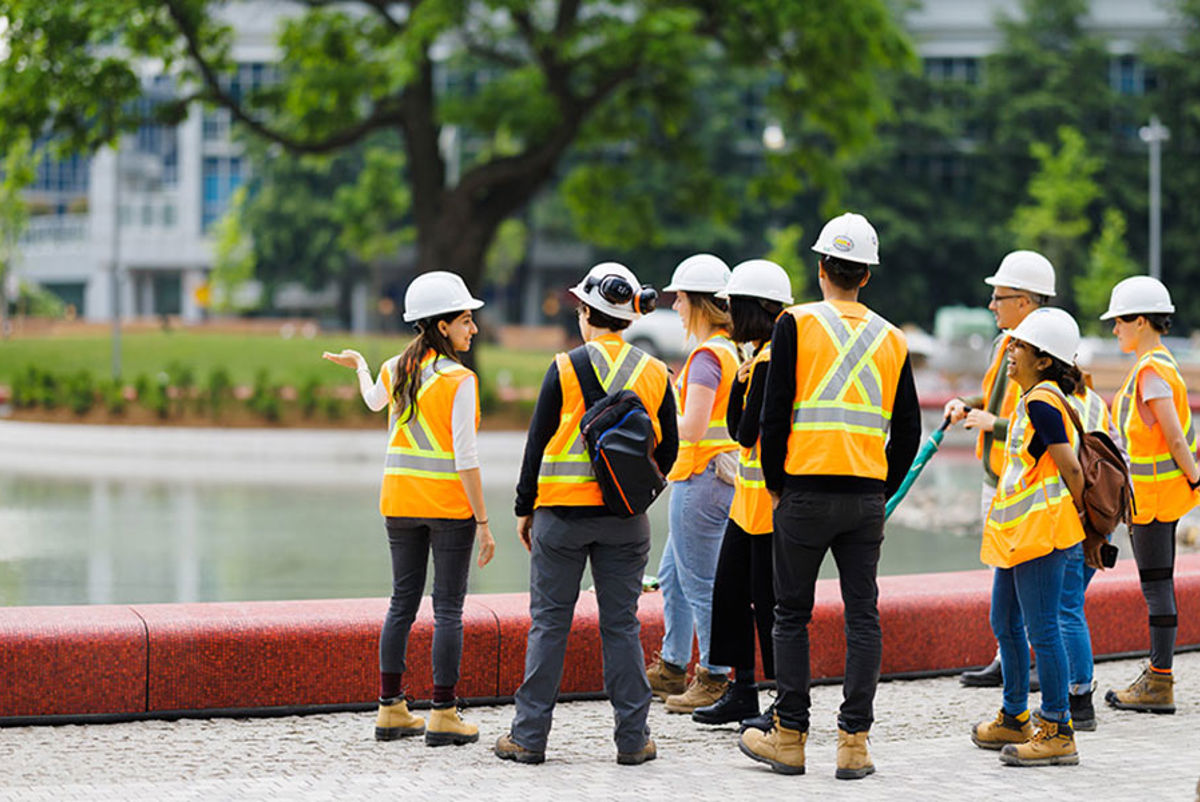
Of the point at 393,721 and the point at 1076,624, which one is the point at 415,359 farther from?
the point at 1076,624

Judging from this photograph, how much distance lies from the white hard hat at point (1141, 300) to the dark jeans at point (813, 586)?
1934 mm

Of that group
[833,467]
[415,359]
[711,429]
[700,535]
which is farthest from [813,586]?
[415,359]

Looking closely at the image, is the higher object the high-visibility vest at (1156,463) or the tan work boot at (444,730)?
the high-visibility vest at (1156,463)

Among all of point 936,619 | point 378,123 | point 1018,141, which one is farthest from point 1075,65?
point 936,619

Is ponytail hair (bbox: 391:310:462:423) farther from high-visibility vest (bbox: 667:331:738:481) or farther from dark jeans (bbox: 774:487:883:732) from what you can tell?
dark jeans (bbox: 774:487:883:732)

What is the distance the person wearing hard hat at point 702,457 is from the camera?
21.3 feet

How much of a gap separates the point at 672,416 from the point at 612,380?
31 centimetres

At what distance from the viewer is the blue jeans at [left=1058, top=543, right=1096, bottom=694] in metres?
6.08

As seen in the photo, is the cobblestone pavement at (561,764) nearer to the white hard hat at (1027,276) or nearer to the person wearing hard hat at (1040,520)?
the person wearing hard hat at (1040,520)

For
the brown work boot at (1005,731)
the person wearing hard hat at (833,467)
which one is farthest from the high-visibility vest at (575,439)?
the brown work boot at (1005,731)

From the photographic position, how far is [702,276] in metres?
6.58

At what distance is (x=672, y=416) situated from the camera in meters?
5.92

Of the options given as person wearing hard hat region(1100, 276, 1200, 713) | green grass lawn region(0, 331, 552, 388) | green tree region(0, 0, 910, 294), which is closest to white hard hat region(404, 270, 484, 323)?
person wearing hard hat region(1100, 276, 1200, 713)

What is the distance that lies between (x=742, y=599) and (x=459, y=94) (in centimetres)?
2278
